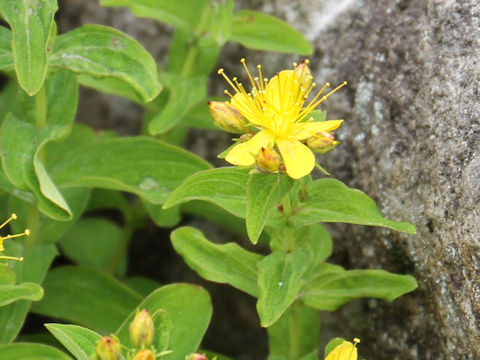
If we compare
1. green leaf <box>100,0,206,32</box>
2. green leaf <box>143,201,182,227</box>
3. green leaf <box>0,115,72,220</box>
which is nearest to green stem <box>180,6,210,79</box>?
green leaf <box>100,0,206,32</box>

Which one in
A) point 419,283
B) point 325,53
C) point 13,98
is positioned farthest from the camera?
point 13,98

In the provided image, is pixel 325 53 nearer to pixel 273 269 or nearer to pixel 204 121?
pixel 204 121

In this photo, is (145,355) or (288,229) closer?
(145,355)

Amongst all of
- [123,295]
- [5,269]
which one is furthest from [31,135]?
[123,295]

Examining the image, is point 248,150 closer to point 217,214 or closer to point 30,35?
point 30,35

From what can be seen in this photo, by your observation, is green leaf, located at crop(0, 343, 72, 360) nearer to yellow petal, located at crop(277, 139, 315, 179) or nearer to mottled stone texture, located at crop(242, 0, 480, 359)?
yellow petal, located at crop(277, 139, 315, 179)

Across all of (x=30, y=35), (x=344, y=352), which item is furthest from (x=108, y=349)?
(x=30, y=35)
